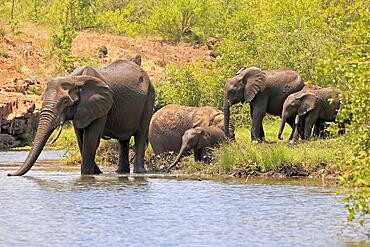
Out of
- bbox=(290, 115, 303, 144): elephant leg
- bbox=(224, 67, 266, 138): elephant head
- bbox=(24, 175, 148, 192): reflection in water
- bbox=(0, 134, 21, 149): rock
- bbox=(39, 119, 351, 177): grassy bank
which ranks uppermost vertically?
bbox=(224, 67, 266, 138): elephant head

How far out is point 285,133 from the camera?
29812 millimetres

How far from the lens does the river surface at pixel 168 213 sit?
12.7 m

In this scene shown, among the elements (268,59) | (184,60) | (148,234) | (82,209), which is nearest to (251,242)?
(148,234)

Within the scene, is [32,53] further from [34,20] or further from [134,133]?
[134,133]

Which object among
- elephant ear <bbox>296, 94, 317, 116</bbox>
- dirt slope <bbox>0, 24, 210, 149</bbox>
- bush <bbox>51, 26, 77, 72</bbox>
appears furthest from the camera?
bush <bbox>51, 26, 77, 72</bbox>

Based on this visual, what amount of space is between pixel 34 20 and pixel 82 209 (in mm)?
43745

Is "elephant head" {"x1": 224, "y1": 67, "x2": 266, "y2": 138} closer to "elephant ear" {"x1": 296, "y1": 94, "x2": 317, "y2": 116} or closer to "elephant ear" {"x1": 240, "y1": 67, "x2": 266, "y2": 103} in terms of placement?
"elephant ear" {"x1": 240, "y1": 67, "x2": 266, "y2": 103}

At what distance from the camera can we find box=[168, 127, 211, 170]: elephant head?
2208 centimetres

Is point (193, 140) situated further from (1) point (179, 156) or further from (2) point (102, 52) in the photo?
(2) point (102, 52)

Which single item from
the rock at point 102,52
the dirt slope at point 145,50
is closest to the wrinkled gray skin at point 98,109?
the dirt slope at point 145,50

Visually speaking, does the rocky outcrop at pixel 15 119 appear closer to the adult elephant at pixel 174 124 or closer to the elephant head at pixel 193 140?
the adult elephant at pixel 174 124

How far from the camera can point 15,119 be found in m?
35.4

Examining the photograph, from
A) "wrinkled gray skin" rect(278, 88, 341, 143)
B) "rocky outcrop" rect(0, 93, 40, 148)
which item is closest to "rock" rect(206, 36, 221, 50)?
"rocky outcrop" rect(0, 93, 40, 148)

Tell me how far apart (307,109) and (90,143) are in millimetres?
6747
